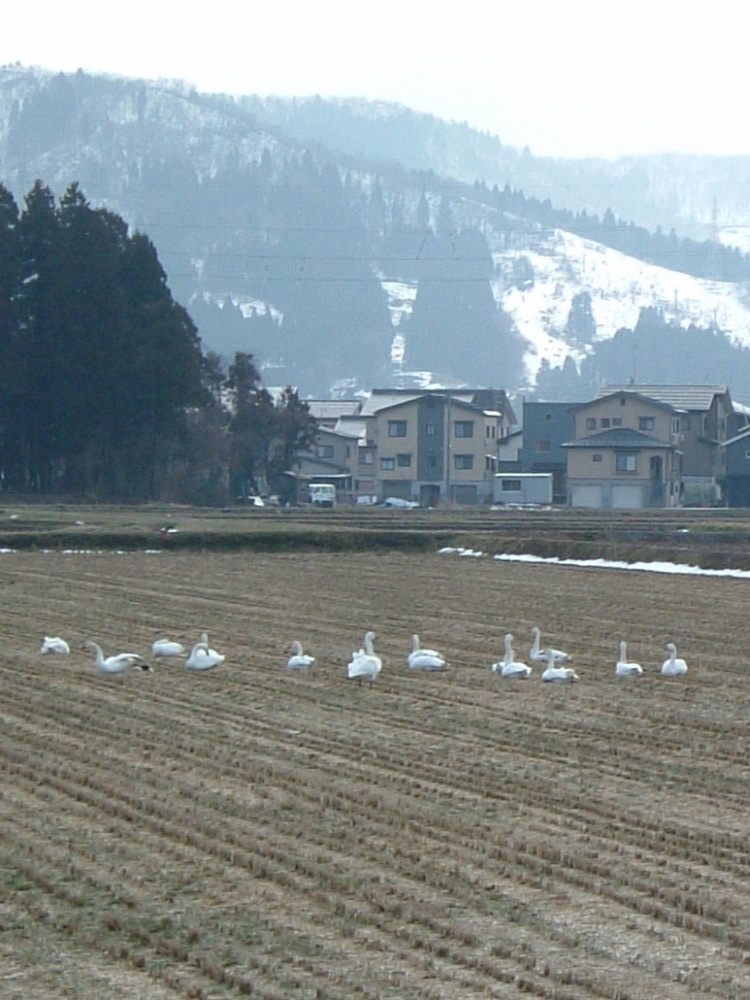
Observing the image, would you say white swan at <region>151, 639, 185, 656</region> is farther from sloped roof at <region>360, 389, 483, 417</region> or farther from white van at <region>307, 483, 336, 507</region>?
sloped roof at <region>360, 389, 483, 417</region>

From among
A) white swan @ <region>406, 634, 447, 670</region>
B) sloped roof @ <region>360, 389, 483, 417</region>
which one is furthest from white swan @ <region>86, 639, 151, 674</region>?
sloped roof @ <region>360, 389, 483, 417</region>

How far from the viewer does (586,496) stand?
70.5m

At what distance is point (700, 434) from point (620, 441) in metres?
7.03

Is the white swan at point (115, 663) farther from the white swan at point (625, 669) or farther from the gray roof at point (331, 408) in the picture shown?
the gray roof at point (331, 408)

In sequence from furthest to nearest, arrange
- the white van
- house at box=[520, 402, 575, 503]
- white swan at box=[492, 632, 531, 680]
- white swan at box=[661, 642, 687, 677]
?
house at box=[520, 402, 575, 503], the white van, white swan at box=[661, 642, 687, 677], white swan at box=[492, 632, 531, 680]

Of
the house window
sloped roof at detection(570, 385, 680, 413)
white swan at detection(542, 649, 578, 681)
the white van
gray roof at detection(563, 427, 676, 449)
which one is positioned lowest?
white swan at detection(542, 649, 578, 681)

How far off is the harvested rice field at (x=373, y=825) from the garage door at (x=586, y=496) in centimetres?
5212

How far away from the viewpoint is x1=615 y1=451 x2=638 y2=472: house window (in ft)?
227

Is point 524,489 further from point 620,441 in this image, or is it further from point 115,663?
point 115,663

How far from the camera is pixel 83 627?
746 inches

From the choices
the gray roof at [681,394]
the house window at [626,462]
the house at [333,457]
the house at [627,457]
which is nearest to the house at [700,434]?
the gray roof at [681,394]

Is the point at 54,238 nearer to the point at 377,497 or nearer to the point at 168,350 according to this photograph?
the point at 168,350

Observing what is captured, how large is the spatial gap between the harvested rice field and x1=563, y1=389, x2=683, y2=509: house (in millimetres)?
51359

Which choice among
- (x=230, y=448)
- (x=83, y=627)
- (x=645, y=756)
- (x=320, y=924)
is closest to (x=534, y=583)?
(x=83, y=627)
